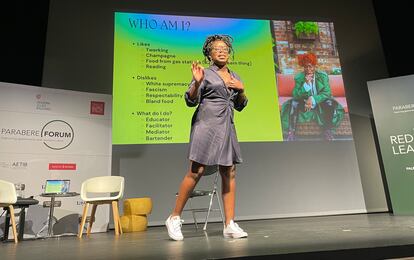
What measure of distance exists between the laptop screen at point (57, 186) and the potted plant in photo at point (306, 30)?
3.71 meters

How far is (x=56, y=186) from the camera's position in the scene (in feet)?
12.0

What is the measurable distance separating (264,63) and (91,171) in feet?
8.69

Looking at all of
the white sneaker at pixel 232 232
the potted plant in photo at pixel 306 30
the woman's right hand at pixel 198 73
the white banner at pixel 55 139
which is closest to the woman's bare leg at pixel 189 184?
the white sneaker at pixel 232 232

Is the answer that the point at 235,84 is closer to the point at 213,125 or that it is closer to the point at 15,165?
the point at 213,125

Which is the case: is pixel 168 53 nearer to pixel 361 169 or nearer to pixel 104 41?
pixel 104 41

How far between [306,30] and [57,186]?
3981mm

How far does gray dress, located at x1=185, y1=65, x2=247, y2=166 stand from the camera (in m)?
2.14

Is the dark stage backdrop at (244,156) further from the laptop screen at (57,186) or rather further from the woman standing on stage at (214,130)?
the woman standing on stage at (214,130)

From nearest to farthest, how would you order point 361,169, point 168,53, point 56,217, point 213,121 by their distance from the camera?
point 213,121
point 56,217
point 168,53
point 361,169

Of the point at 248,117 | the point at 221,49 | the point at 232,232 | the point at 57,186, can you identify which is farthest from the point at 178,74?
the point at 232,232

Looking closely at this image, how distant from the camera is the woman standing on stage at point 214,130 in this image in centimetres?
212

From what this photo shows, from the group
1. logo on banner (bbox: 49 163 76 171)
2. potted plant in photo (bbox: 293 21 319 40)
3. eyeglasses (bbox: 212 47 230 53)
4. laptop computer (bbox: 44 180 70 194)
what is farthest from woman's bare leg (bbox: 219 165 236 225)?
potted plant in photo (bbox: 293 21 319 40)

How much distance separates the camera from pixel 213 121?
2197 mm

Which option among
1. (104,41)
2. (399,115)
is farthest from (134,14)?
(399,115)
